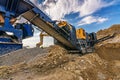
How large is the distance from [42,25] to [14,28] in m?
1.27

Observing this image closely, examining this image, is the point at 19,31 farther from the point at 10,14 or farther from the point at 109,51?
the point at 109,51

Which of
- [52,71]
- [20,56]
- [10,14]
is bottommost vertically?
[52,71]

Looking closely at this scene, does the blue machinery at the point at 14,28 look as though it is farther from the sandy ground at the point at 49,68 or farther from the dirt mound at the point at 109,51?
the dirt mound at the point at 109,51

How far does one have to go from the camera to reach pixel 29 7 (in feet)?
29.6

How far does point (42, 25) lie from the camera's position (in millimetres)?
8945

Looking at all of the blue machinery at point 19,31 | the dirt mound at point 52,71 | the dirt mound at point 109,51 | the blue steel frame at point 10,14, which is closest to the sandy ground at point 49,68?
the dirt mound at point 52,71

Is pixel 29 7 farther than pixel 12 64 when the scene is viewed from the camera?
Yes

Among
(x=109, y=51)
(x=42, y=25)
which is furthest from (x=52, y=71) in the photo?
(x=109, y=51)

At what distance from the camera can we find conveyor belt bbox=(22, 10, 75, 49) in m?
8.68

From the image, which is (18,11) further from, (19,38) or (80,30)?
(80,30)

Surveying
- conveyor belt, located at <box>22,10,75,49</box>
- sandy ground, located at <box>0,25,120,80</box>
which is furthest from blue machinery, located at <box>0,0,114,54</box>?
sandy ground, located at <box>0,25,120,80</box>

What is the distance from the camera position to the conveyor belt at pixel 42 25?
8680 mm

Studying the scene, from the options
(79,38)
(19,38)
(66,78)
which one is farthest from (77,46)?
(66,78)

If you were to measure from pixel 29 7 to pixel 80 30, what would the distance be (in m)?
2.58
